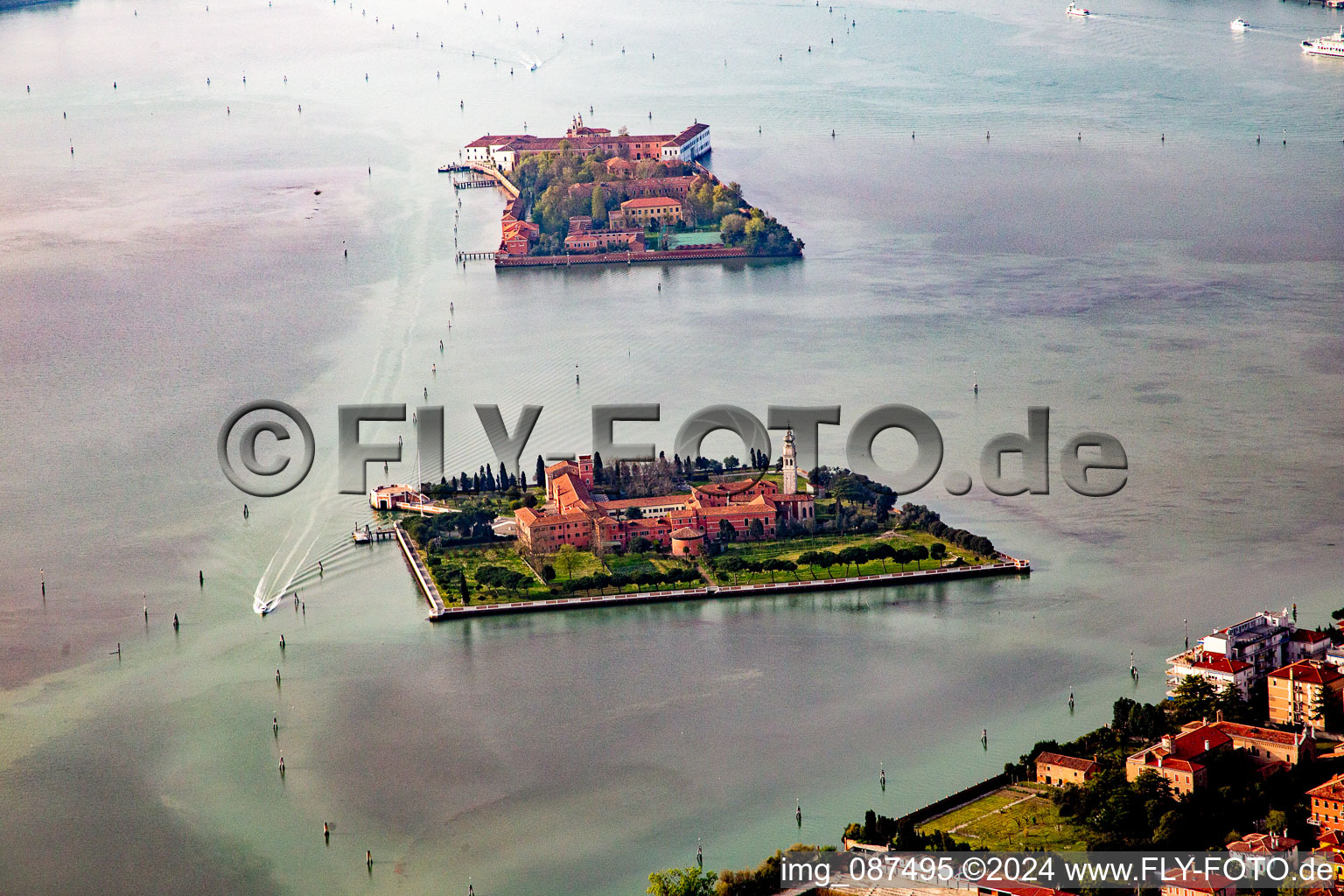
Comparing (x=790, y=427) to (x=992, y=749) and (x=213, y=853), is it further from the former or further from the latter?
(x=213, y=853)

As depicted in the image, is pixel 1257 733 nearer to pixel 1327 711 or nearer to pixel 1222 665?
pixel 1327 711

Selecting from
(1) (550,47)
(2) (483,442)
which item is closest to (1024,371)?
(2) (483,442)

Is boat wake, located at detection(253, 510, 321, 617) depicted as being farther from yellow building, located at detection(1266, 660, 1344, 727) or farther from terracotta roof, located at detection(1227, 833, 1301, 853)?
terracotta roof, located at detection(1227, 833, 1301, 853)

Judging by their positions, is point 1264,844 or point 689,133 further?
point 689,133

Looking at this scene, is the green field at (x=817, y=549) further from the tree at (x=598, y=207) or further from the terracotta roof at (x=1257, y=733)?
the tree at (x=598, y=207)

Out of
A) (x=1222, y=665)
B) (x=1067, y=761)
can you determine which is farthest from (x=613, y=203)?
(x=1067, y=761)

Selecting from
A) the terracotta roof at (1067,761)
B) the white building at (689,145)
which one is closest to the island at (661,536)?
the terracotta roof at (1067,761)

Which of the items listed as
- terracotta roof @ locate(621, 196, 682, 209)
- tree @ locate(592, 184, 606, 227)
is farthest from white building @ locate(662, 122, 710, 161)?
tree @ locate(592, 184, 606, 227)
